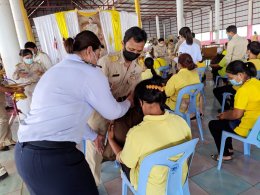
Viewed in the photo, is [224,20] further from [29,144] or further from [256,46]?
[29,144]

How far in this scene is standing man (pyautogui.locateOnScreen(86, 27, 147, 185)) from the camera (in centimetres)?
158

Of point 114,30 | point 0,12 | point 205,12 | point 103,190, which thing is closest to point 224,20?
point 205,12

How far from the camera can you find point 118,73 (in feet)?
5.42

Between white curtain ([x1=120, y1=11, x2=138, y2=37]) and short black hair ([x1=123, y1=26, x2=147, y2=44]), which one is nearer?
short black hair ([x1=123, y1=26, x2=147, y2=44])

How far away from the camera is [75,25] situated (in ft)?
14.3

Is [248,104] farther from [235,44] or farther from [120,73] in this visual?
[235,44]

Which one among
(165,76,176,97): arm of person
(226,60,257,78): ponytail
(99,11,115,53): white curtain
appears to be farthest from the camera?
(99,11,115,53): white curtain

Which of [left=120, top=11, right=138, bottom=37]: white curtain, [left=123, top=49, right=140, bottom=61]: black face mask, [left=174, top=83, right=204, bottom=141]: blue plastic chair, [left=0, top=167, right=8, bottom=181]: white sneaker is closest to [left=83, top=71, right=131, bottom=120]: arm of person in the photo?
[left=123, top=49, right=140, bottom=61]: black face mask

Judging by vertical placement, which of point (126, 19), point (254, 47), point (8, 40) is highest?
point (126, 19)

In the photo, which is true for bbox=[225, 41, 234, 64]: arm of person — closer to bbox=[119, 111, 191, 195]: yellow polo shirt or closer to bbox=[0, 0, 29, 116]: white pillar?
bbox=[119, 111, 191, 195]: yellow polo shirt

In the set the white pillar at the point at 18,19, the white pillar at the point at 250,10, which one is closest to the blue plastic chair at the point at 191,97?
the white pillar at the point at 18,19

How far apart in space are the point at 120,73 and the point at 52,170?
36.2 inches

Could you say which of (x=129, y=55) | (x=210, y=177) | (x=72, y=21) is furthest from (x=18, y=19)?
(x=210, y=177)

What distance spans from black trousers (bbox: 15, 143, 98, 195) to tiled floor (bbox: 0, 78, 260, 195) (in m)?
0.89
